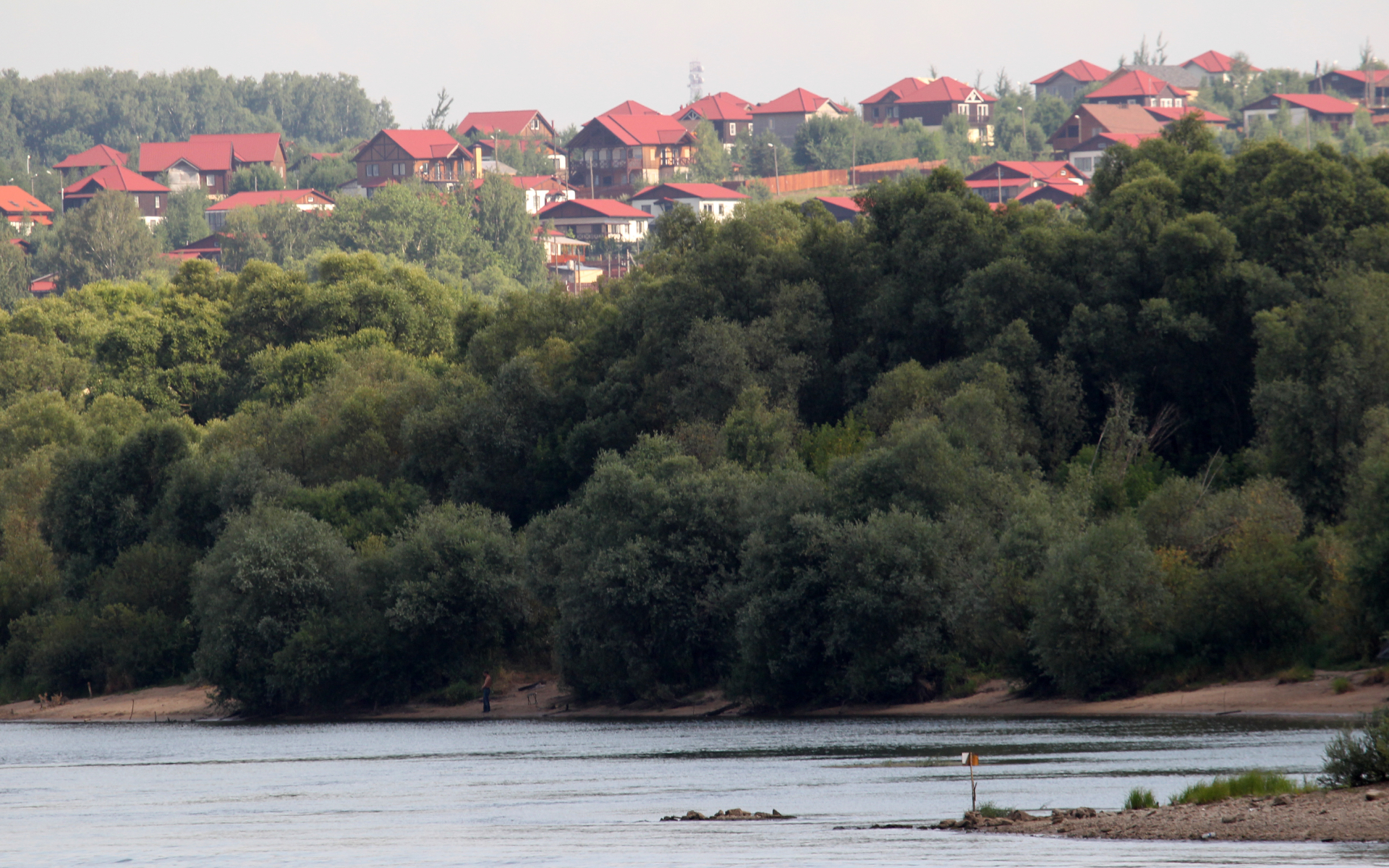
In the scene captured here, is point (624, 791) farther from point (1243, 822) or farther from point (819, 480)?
point (819, 480)

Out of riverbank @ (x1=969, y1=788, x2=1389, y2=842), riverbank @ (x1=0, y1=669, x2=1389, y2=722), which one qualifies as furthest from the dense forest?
riverbank @ (x1=969, y1=788, x2=1389, y2=842)

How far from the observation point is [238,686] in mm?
68938

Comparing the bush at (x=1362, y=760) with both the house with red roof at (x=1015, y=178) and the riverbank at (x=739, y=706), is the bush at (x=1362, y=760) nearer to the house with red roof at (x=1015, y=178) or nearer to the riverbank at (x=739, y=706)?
the riverbank at (x=739, y=706)

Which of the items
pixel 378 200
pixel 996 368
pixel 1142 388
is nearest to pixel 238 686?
pixel 996 368

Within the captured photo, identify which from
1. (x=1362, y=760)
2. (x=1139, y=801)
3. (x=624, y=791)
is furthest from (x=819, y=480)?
(x=1362, y=760)

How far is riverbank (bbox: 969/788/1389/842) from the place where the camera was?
2319 centimetres

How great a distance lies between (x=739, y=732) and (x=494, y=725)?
12401mm

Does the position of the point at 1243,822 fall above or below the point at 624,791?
above

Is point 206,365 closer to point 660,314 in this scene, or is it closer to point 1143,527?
point 660,314

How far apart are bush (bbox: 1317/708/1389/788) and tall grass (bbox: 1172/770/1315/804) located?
0.48 meters

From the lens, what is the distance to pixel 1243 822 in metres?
24.4

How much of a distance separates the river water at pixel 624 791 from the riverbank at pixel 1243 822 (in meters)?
0.53

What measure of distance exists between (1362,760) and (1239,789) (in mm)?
1949

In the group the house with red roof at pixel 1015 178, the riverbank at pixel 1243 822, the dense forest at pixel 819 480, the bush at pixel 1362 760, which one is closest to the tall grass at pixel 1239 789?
the riverbank at pixel 1243 822
